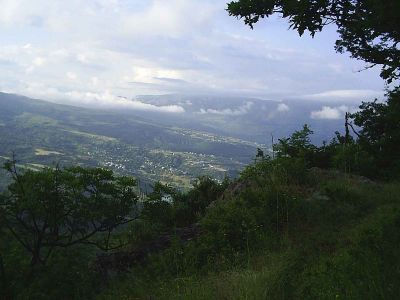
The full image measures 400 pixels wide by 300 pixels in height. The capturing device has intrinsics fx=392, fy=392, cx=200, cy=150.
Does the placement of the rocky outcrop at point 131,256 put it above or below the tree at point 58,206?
below

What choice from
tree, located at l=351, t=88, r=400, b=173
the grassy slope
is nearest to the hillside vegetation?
the grassy slope

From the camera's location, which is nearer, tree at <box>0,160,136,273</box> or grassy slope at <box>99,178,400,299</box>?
grassy slope at <box>99,178,400,299</box>

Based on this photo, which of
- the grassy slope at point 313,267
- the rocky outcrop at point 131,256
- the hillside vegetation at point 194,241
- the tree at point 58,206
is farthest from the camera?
the rocky outcrop at point 131,256

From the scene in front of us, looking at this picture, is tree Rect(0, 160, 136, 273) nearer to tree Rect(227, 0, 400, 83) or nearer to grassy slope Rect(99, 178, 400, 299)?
grassy slope Rect(99, 178, 400, 299)

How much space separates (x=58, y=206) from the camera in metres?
8.10

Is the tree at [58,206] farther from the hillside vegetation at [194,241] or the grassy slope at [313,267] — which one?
the grassy slope at [313,267]

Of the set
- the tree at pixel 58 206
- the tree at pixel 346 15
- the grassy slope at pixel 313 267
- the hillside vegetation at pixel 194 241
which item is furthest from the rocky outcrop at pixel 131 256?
the tree at pixel 346 15

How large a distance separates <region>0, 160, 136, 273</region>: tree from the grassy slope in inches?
59.5

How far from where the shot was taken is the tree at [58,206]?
7917 mm

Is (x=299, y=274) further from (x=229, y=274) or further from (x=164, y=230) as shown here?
(x=164, y=230)

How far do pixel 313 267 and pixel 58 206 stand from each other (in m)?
5.25

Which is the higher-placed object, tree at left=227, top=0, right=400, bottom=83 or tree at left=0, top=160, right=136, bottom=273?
tree at left=227, top=0, right=400, bottom=83

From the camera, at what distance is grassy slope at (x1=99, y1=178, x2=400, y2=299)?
15.2 feet

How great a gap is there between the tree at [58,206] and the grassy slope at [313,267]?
151cm
